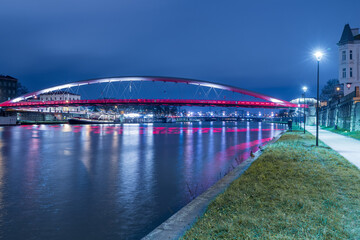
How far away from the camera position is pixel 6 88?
12706 cm

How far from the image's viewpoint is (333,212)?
5672mm

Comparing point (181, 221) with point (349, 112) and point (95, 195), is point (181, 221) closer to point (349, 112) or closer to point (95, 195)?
point (95, 195)

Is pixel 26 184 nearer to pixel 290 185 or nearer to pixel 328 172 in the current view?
pixel 290 185

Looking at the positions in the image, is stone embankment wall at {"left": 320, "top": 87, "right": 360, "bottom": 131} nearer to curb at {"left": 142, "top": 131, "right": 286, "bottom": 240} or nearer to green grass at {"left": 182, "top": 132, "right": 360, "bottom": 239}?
green grass at {"left": 182, "top": 132, "right": 360, "bottom": 239}

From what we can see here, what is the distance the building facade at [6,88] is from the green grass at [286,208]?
140521 mm

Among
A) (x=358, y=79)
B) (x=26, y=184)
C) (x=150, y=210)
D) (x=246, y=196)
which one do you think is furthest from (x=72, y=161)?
(x=358, y=79)

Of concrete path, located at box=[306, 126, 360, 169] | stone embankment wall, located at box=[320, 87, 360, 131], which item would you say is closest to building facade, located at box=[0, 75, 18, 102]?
stone embankment wall, located at box=[320, 87, 360, 131]

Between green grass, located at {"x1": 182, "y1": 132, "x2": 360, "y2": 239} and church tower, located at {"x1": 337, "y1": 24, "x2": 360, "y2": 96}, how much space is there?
54341 millimetres

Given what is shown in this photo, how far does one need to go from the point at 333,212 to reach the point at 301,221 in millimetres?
925

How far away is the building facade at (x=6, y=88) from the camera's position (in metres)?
125

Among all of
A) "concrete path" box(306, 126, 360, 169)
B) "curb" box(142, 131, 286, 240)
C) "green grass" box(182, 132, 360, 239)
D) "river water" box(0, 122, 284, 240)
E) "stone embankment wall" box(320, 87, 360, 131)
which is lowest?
"river water" box(0, 122, 284, 240)

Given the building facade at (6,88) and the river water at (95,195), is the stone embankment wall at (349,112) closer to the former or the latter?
the river water at (95,195)

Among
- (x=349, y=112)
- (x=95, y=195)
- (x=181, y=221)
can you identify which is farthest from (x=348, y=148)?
(x=349, y=112)

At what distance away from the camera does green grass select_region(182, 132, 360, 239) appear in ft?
15.6
